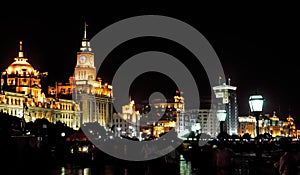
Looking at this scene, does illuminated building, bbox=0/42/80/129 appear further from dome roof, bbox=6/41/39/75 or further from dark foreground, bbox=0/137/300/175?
dark foreground, bbox=0/137/300/175

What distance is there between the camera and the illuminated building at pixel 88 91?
139125mm

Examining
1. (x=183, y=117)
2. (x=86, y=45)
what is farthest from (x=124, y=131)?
(x=183, y=117)

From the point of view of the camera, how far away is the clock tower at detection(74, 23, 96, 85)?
472 feet

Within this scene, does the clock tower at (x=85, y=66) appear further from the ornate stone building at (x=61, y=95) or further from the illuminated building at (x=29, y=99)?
the illuminated building at (x=29, y=99)

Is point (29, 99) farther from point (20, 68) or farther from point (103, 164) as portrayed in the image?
point (103, 164)

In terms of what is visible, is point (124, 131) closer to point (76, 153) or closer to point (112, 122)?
point (112, 122)

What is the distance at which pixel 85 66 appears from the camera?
475ft

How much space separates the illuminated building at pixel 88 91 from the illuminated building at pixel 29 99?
13.4ft

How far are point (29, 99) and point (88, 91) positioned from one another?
30053 millimetres

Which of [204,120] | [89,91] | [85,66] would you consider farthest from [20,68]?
[204,120]

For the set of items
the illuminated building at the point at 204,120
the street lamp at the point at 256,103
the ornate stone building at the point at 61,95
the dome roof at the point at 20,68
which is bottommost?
the illuminated building at the point at 204,120

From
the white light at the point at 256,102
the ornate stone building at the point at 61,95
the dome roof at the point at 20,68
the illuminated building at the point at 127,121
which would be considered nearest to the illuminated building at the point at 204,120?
the illuminated building at the point at 127,121

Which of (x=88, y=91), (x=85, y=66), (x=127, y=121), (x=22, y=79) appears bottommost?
(x=127, y=121)

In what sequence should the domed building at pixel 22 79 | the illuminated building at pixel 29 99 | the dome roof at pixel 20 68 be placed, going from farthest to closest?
the dome roof at pixel 20 68
the domed building at pixel 22 79
the illuminated building at pixel 29 99
